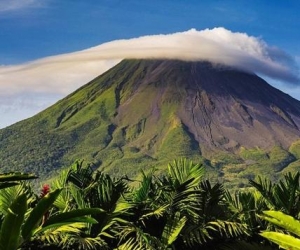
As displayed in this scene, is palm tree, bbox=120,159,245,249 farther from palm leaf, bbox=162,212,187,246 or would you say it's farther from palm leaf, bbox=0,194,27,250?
palm leaf, bbox=0,194,27,250

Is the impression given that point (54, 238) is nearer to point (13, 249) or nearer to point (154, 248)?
point (154, 248)

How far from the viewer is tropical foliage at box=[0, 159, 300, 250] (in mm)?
8461

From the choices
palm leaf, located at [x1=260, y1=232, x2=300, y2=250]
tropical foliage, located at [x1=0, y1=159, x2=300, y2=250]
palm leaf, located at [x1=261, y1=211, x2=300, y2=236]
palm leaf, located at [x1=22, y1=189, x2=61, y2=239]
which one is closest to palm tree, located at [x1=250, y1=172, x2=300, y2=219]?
tropical foliage, located at [x1=0, y1=159, x2=300, y2=250]

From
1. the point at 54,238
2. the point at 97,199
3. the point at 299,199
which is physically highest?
the point at 299,199

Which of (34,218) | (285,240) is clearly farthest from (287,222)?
(34,218)

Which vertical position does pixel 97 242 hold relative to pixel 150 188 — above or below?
below

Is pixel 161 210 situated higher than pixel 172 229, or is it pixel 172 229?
pixel 161 210

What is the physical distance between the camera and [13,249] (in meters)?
4.17

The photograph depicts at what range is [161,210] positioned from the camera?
29.8ft

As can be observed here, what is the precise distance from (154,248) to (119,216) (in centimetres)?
102

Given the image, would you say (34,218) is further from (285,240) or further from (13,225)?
(285,240)

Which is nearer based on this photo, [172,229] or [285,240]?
[285,240]

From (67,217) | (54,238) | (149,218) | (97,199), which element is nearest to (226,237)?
(149,218)

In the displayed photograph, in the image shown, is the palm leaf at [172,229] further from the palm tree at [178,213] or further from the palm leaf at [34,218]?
the palm leaf at [34,218]
